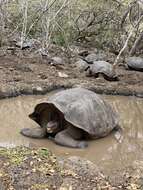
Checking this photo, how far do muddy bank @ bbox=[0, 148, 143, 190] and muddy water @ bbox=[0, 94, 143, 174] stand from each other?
60 cm

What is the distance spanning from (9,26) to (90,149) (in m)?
8.73

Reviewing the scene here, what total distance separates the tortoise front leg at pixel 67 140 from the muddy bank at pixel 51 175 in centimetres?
86

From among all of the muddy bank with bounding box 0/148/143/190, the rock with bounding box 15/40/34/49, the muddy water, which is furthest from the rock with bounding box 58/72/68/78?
the muddy bank with bounding box 0/148/143/190

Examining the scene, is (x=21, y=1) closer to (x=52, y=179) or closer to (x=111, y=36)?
(x=111, y=36)

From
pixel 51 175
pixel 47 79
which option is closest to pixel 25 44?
pixel 47 79

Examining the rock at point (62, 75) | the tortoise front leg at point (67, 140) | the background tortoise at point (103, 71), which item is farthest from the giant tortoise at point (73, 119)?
the background tortoise at point (103, 71)

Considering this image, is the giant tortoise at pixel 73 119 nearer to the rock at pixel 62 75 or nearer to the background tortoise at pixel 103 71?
the rock at pixel 62 75

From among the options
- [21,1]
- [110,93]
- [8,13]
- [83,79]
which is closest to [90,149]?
[110,93]

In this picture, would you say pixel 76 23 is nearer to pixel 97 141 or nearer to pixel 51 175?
pixel 97 141

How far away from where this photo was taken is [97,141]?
6.09 metres

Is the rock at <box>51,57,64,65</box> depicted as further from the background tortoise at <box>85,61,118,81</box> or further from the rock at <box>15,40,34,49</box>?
the rock at <box>15,40,34,49</box>

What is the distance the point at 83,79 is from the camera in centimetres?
970

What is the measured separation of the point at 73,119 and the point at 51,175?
5.12ft

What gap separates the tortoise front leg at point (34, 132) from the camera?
599cm
